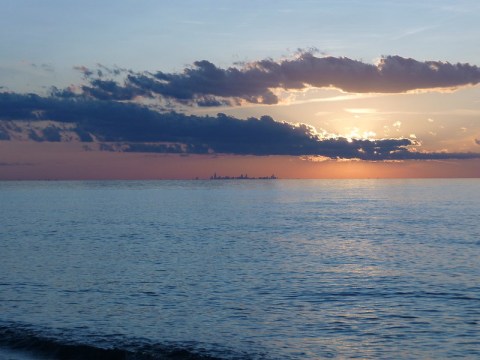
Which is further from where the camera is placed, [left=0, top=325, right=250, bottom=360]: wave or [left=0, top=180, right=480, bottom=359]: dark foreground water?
[left=0, top=180, right=480, bottom=359]: dark foreground water

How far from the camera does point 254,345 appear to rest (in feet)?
103

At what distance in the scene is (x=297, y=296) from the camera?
42.8 meters

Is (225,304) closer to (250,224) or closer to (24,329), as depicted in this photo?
(24,329)

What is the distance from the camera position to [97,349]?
30391mm

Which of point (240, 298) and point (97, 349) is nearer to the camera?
point (97, 349)

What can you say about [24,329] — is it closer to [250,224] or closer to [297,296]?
[297,296]

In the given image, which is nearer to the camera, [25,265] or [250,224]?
[25,265]

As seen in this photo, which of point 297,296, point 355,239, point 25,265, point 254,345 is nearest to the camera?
point 254,345

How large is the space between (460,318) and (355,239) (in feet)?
153

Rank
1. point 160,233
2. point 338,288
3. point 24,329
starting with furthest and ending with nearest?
point 160,233, point 338,288, point 24,329

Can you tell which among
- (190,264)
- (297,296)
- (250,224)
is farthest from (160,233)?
(297,296)

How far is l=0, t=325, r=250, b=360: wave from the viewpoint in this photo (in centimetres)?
2955

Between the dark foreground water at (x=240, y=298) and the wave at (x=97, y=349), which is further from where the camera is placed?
the dark foreground water at (x=240, y=298)

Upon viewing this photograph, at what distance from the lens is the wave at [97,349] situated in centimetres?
2955
